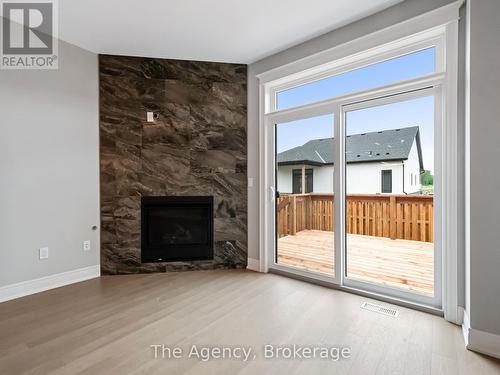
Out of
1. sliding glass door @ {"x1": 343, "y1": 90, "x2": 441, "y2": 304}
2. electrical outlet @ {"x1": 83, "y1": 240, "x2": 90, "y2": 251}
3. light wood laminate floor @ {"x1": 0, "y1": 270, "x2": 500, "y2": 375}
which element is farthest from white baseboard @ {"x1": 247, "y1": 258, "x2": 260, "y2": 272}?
electrical outlet @ {"x1": 83, "y1": 240, "x2": 90, "y2": 251}

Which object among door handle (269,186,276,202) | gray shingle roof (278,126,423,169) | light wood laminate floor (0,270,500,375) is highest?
gray shingle roof (278,126,423,169)

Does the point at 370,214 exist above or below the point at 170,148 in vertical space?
below

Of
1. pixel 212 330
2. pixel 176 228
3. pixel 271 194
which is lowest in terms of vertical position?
pixel 212 330

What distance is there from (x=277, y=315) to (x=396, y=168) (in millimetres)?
1708

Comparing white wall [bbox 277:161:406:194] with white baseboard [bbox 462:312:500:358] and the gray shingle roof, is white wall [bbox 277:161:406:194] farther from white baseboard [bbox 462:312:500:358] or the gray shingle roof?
white baseboard [bbox 462:312:500:358]

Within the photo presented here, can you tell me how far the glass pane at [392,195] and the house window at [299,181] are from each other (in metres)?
0.40

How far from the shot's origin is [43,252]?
282cm

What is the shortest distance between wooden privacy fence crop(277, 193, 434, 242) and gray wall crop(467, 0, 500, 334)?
1.76 feet

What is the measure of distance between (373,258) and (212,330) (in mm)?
1720

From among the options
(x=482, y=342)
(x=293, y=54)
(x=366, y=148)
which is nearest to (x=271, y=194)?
(x=366, y=148)

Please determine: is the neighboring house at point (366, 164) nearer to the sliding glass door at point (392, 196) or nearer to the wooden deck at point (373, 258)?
the sliding glass door at point (392, 196)

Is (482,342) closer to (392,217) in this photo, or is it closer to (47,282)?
(392,217)

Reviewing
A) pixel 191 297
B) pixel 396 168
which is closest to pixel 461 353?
pixel 396 168

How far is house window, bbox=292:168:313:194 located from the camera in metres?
2.98
